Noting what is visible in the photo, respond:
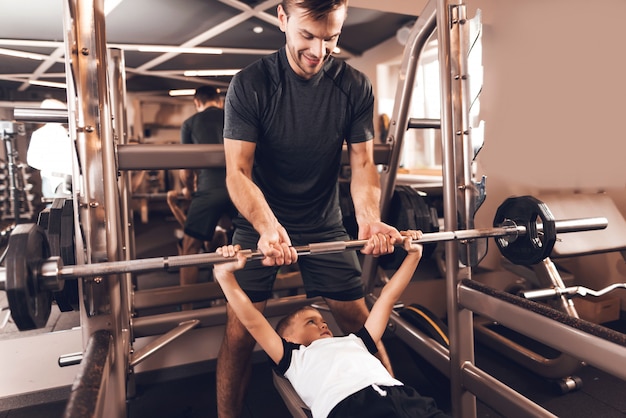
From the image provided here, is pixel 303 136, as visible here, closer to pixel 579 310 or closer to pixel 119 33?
pixel 579 310

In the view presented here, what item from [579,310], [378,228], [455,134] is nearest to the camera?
[378,228]

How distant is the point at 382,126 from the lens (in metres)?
4.79

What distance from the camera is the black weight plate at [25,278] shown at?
2.98 feet

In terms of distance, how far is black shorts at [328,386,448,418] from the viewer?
1.09 meters

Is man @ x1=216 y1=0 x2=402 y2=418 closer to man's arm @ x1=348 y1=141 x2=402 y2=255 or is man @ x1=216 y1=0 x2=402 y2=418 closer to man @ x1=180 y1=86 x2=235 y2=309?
man's arm @ x1=348 y1=141 x2=402 y2=255

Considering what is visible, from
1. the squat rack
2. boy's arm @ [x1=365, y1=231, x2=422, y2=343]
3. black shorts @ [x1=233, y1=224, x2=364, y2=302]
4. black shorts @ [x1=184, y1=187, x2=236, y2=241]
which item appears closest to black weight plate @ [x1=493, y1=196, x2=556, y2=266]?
the squat rack

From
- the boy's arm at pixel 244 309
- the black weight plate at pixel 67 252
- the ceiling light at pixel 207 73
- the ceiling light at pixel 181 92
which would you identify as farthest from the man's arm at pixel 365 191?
the ceiling light at pixel 181 92

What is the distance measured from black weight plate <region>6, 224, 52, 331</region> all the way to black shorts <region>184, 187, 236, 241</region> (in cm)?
138

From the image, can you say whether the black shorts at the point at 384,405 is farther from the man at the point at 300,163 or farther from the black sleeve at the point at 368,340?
the man at the point at 300,163

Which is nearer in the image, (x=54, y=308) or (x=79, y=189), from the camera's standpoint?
(x=79, y=189)

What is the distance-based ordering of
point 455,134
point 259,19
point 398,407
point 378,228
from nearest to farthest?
point 398,407, point 378,228, point 455,134, point 259,19

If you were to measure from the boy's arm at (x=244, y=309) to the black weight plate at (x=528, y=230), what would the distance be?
0.77 metres

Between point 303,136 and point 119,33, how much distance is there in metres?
3.44

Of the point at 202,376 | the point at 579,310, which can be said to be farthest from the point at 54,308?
the point at 579,310
